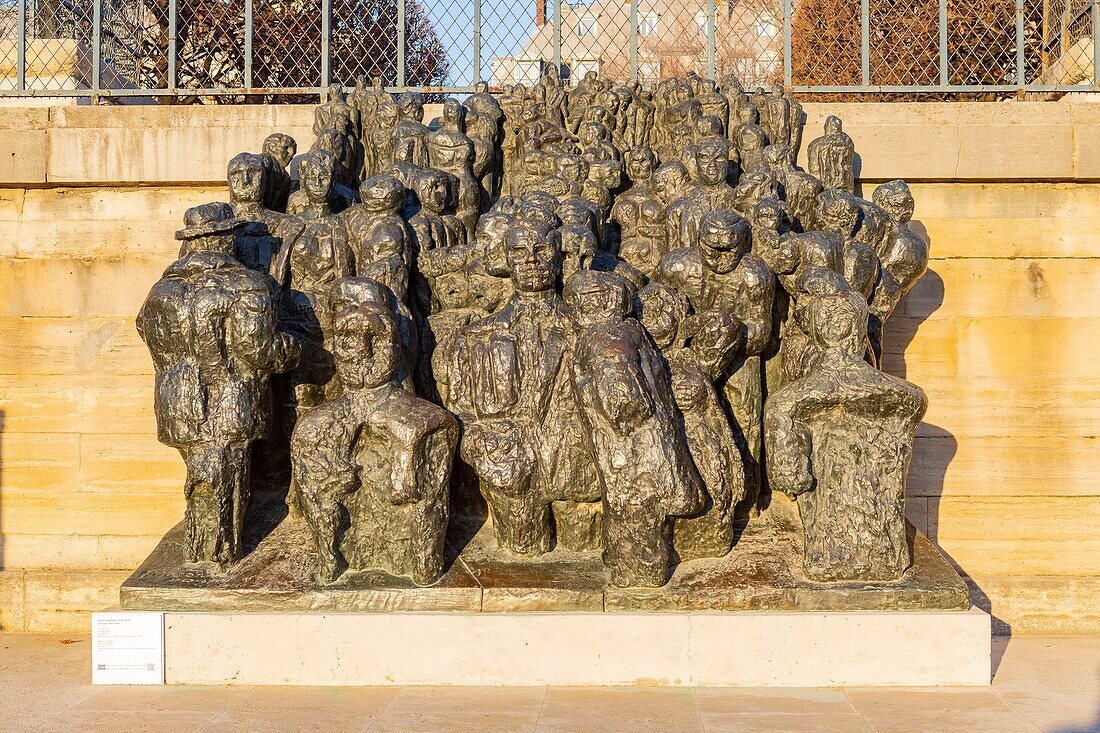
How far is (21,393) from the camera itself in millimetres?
9164

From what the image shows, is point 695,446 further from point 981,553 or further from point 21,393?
point 21,393

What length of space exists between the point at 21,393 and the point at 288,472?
2.97 metres

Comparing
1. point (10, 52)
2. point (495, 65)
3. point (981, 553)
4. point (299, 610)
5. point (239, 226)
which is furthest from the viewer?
point (495, 65)

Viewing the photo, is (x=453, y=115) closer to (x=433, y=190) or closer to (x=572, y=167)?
(x=433, y=190)

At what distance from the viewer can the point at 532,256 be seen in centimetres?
681

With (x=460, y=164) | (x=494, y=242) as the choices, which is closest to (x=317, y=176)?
(x=460, y=164)

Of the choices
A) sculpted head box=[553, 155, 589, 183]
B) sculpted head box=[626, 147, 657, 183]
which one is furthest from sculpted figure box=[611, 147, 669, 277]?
sculpted head box=[553, 155, 589, 183]

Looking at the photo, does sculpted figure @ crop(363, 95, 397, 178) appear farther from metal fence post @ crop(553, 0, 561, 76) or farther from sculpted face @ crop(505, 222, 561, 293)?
sculpted face @ crop(505, 222, 561, 293)

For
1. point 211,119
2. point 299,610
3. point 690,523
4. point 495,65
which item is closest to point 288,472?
point 299,610

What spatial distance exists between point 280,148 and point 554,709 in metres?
4.48

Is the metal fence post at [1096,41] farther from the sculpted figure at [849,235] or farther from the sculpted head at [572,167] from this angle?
the sculpted head at [572,167]

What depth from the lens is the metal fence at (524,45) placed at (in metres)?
9.21

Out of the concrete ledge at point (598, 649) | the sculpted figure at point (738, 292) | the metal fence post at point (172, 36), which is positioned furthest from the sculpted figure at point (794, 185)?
the metal fence post at point (172, 36)

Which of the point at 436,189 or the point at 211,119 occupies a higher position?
the point at 211,119
